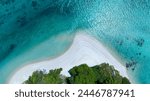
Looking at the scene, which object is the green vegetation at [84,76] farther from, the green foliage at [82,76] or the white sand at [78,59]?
the white sand at [78,59]

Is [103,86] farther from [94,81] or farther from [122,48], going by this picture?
[122,48]

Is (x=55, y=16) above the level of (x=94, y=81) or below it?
above

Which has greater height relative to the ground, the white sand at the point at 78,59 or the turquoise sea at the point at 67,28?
the turquoise sea at the point at 67,28

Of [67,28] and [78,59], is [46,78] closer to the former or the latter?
[78,59]

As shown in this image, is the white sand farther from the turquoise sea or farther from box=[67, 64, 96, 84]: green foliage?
box=[67, 64, 96, 84]: green foliage

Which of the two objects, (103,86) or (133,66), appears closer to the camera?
(103,86)

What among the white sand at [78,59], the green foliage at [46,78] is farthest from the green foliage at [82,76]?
the white sand at [78,59]

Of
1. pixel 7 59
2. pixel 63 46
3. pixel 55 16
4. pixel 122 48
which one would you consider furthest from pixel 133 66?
pixel 7 59

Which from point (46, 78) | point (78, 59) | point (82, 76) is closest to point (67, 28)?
point (78, 59)
